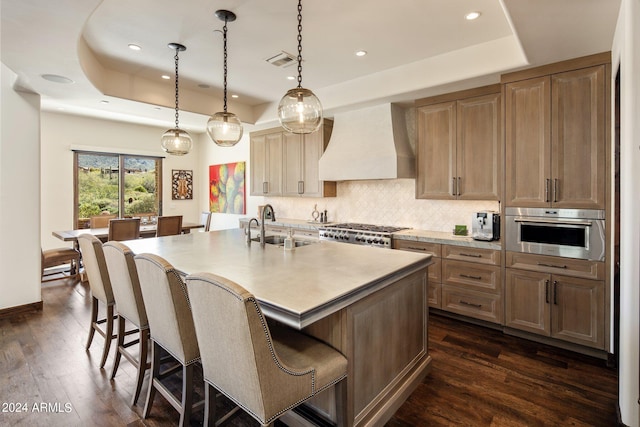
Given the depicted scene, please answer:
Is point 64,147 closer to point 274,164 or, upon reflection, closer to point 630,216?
point 274,164

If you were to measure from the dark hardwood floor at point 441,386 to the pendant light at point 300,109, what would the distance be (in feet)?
6.58

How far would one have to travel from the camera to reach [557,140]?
2994 millimetres

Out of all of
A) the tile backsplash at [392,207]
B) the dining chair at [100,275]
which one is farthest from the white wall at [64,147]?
the dining chair at [100,275]

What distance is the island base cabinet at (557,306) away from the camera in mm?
2844

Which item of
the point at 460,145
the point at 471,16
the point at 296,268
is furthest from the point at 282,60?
the point at 296,268

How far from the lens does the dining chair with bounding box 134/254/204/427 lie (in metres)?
1.75

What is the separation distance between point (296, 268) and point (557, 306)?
2.55 meters

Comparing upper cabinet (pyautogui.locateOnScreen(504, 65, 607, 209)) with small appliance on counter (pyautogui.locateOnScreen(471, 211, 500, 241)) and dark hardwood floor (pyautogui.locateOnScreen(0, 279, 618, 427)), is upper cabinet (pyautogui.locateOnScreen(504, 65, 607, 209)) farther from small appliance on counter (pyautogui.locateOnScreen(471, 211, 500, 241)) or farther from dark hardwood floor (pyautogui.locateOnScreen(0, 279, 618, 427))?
dark hardwood floor (pyautogui.locateOnScreen(0, 279, 618, 427))

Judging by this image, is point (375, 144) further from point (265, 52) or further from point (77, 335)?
point (77, 335)

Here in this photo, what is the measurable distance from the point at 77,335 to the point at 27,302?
4.13ft

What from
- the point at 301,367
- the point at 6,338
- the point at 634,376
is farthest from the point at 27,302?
the point at 634,376

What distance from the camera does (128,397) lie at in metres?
2.29

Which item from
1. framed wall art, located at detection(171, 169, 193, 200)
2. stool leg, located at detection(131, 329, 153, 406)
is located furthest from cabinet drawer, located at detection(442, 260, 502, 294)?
framed wall art, located at detection(171, 169, 193, 200)

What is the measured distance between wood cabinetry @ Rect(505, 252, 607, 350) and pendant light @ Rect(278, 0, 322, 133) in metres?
2.42
